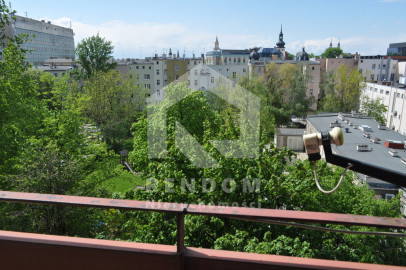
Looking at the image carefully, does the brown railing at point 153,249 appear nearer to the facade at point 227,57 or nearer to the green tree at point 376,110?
the green tree at point 376,110

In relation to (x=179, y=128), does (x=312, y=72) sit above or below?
above

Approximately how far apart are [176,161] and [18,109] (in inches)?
218

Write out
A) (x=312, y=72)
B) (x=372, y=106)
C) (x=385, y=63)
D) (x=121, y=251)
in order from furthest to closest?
(x=385, y=63) < (x=312, y=72) < (x=372, y=106) < (x=121, y=251)

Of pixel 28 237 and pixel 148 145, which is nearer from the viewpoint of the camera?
pixel 28 237

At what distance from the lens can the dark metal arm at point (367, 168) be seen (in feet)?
4.61

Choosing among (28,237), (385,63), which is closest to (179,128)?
(28,237)

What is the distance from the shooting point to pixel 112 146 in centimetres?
2730

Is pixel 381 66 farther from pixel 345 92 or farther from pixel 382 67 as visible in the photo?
pixel 345 92

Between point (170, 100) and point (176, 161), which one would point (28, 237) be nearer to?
point (176, 161)

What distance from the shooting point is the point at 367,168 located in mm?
1454

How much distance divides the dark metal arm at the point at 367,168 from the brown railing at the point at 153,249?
0.29m

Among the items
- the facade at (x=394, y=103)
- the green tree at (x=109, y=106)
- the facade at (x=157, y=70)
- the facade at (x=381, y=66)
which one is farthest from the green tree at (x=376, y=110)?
the facade at (x=157, y=70)

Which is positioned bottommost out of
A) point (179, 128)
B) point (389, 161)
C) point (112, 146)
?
point (112, 146)

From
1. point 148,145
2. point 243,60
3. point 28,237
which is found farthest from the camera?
point 243,60
